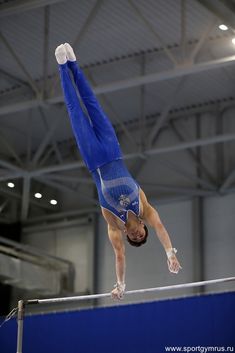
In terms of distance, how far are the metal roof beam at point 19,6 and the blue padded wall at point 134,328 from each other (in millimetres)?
5201

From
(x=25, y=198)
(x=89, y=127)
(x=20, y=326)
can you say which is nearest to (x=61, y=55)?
(x=89, y=127)

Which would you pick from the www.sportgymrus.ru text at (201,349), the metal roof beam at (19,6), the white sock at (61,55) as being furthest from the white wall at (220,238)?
the white sock at (61,55)

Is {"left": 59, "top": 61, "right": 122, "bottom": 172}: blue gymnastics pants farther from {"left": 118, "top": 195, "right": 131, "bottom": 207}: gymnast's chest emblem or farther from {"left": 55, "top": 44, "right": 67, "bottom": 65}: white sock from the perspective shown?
{"left": 118, "top": 195, "right": 131, "bottom": 207}: gymnast's chest emblem

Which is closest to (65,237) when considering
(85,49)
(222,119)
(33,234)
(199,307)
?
(33,234)

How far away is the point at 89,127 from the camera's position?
8.27 meters

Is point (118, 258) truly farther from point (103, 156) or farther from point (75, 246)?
point (75, 246)

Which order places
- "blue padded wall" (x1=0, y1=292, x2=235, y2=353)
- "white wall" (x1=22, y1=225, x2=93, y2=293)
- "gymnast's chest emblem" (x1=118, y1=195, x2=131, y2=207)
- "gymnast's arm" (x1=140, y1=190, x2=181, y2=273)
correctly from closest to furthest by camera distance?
"gymnast's arm" (x1=140, y1=190, x2=181, y2=273)
"gymnast's chest emblem" (x1=118, y1=195, x2=131, y2=207)
"blue padded wall" (x1=0, y1=292, x2=235, y2=353)
"white wall" (x1=22, y1=225, x2=93, y2=293)

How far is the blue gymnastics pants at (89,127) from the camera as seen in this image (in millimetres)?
8240

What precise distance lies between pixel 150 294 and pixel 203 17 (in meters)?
7.53

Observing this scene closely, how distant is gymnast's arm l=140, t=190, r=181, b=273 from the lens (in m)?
7.75

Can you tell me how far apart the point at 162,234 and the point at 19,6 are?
20.3 feet

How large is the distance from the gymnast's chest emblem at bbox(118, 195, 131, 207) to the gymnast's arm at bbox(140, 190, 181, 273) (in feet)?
0.75

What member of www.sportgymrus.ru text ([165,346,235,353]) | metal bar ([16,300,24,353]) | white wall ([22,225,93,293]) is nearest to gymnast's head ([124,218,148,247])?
metal bar ([16,300,24,353])

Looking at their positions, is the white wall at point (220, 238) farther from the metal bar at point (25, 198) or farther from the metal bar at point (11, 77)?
the metal bar at point (11, 77)
